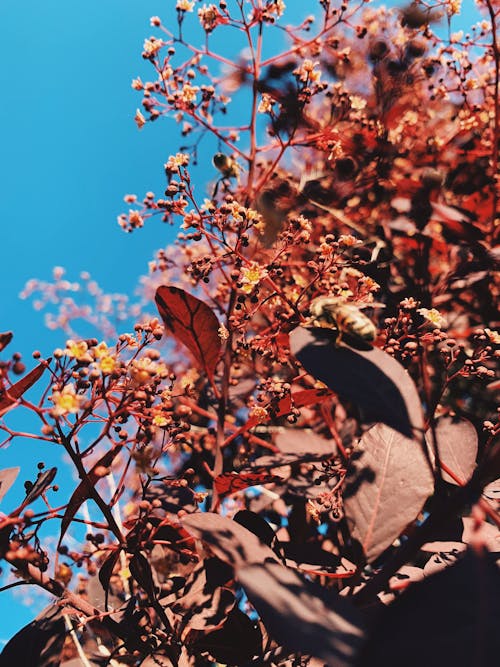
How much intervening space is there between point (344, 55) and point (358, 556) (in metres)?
2.02

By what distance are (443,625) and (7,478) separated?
1.17 meters

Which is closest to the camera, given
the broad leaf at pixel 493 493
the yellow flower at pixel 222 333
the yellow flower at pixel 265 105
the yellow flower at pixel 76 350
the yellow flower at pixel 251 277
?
the yellow flower at pixel 76 350

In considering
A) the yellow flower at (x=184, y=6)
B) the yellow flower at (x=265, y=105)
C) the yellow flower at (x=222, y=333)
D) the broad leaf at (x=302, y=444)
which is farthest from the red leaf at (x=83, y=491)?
the yellow flower at (x=184, y=6)

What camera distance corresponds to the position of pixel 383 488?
3.47ft

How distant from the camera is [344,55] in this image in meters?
2.02

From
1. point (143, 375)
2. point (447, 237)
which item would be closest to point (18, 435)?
point (143, 375)

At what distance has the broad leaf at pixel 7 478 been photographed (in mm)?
1240

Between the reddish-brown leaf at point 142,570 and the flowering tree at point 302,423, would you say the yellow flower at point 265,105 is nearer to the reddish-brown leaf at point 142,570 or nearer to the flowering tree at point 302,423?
the flowering tree at point 302,423

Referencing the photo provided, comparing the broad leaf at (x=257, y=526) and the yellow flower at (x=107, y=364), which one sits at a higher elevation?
the yellow flower at (x=107, y=364)

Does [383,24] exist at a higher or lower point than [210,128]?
higher

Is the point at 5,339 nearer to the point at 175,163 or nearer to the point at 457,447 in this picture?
the point at 175,163

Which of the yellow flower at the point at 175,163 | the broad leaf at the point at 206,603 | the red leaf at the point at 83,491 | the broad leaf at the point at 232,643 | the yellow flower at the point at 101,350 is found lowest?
the broad leaf at the point at 232,643

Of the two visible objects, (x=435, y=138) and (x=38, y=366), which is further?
(x=435, y=138)

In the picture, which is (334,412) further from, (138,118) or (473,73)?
(473,73)
